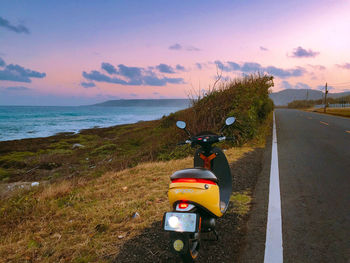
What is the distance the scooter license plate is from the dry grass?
1.05 meters

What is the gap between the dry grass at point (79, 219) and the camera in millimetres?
2906

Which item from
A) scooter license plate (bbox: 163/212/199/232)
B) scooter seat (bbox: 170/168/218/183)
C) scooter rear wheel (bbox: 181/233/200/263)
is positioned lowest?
scooter rear wheel (bbox: 181/233/200/263)

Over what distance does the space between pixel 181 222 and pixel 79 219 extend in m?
2.35

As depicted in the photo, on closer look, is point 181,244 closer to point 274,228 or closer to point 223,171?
point 223,171

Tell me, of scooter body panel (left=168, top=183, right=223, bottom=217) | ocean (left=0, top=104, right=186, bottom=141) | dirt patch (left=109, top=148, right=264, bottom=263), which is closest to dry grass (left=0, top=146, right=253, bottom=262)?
dirt patch (left=109, top=148, right=264, bottom=263)

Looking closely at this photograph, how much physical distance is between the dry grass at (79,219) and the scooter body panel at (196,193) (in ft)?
3.60

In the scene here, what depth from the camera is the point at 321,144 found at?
9.38 m

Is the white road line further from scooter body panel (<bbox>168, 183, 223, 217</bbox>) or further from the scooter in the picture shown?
scooter body panel (<bbox>168, 183, 223, 217</bbox>)

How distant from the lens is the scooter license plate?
2.11 m

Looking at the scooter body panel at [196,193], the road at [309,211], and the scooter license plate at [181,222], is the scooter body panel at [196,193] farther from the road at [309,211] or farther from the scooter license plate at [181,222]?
the road at [309,211]

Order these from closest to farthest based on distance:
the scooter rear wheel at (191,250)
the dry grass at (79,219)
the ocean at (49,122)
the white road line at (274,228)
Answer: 1. the scooter rear wheel at (191,250)
2. the white road line at (274,228)
3. the dry grass at (79,219)
4. the ocean at (49,122)

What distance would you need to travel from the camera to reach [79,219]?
3.83m

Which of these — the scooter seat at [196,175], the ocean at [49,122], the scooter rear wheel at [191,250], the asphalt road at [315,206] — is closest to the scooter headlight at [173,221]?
the scooter rear wheel at [191,250]

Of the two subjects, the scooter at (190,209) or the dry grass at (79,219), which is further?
the dry grass at (79,219)
